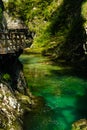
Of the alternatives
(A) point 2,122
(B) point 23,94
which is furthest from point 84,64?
(A) point 2,122

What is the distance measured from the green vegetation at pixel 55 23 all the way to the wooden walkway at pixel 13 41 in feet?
76.0

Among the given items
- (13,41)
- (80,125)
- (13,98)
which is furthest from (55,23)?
(80,125)

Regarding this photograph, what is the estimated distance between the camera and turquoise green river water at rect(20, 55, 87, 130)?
106 ft

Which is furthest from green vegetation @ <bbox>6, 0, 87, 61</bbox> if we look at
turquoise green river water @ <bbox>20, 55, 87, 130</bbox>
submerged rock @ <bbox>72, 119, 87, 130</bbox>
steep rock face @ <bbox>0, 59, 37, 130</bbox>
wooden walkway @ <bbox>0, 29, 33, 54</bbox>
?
submerged rock @ <bbox>72, 119, 87, 130</bbox>

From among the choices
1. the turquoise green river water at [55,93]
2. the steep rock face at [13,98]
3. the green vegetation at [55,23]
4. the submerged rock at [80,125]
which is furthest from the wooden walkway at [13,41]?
A: the green vegetation at [55,23]

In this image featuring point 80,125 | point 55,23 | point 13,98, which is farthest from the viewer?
point 55,23

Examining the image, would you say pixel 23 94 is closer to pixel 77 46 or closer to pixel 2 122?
pixel 2 122

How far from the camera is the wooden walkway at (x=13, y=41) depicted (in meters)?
32.7

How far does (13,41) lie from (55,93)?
1219 centimetres

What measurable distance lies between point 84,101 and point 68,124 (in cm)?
914

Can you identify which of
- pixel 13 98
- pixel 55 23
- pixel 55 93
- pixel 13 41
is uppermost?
pixel 13 41

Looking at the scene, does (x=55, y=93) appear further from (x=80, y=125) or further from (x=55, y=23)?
(x=55, y=23)

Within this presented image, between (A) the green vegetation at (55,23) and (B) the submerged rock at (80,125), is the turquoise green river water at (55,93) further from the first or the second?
(A) the green vegetation at (55,23)

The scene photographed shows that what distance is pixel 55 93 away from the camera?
4409 centimetres
